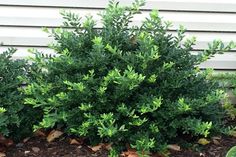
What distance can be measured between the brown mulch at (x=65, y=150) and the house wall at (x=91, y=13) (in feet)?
3.61

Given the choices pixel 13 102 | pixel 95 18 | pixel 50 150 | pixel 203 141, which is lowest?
pixel 50 150

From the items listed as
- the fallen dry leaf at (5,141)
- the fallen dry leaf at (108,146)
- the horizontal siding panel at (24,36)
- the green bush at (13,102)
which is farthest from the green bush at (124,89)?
the horizontal siding panel at (24,36)

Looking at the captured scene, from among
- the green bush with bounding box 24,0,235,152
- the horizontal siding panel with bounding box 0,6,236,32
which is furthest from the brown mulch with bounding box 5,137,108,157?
the horizontal siding panel with bounding box 0,6,236,32

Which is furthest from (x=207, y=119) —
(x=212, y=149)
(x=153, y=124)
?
(x=153, y=124)

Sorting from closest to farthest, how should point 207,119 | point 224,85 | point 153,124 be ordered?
point 153,124, point 207,119, point 224,85

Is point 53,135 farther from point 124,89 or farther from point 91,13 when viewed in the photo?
point 91,13

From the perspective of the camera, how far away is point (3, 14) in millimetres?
5332

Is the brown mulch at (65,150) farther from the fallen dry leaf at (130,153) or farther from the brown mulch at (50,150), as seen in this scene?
the fallen dry leaf at (130,153)

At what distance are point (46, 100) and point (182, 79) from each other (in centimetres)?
110

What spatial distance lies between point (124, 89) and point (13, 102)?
97cm

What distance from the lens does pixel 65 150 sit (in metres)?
4.52

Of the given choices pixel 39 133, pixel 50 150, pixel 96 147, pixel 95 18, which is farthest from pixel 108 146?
pixel 95 18

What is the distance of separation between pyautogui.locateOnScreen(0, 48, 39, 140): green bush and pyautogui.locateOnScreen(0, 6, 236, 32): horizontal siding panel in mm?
581

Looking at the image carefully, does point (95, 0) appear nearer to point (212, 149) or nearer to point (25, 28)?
point (25, 28)
